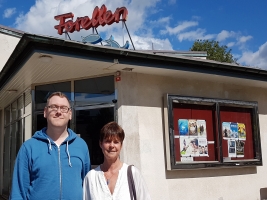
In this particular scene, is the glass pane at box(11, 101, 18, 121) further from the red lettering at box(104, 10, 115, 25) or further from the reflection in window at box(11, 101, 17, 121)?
the red lettering at box(104, 10, 115, 25)

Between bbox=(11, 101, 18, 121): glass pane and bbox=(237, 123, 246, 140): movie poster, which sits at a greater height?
bbox=(11, 101, 18, 121): glass pane

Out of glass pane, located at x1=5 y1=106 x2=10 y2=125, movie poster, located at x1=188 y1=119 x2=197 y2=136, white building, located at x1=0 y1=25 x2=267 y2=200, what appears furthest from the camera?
glass pane, located at x1=5 y1=106 x2=10 y2=125

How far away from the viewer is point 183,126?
25.5 feet

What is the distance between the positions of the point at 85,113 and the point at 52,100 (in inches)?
189

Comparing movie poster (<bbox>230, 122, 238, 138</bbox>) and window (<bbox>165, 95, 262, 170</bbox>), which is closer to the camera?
window (<bbox>165, 95, 262, 170</bbox>)

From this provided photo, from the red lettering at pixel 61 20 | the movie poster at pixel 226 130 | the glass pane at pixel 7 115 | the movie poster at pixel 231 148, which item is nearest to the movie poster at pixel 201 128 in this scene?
the movie poster at pixel 226 130

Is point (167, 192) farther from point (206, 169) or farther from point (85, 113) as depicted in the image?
point (85, 113)

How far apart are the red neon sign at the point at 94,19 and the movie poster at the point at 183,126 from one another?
13.0ft

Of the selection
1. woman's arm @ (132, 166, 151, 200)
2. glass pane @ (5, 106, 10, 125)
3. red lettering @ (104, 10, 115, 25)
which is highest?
red lettering @ (104, 10, 115, 25)

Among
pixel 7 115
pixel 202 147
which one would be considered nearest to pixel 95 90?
pixel 202 147

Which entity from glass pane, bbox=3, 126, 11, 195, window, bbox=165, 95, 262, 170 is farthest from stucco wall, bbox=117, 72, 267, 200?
glass pane, bbox=3, 126, 11, 195

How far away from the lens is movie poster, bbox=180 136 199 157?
762cm

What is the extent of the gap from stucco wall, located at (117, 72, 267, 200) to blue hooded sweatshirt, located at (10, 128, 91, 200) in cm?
432

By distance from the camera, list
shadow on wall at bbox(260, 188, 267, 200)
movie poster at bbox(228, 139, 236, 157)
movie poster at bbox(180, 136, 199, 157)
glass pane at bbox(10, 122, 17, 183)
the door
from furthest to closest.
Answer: glass pane at bbox(10, 122, 17, 183) → shadow on wall at bbox(260, 188, 267, 200) → movie poster at bbox(228, 139, 236, 157) → movie poster at bbox(180, 136, 199, 157) → the door
